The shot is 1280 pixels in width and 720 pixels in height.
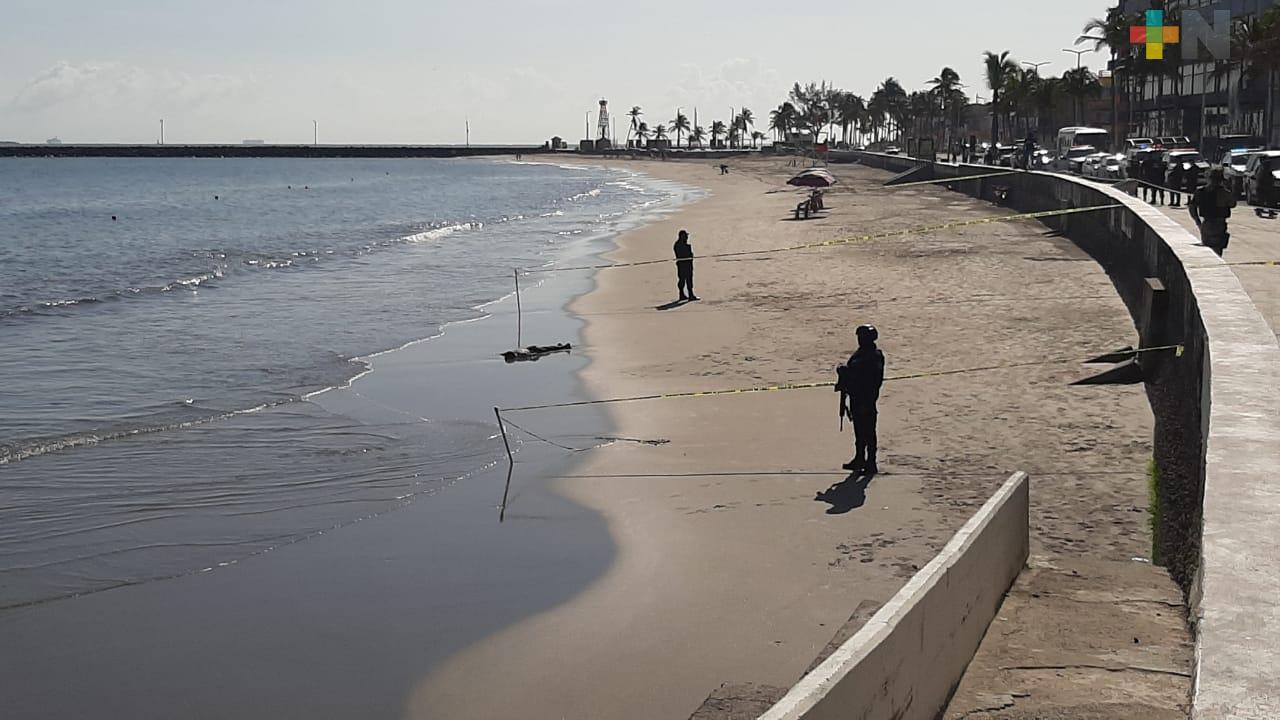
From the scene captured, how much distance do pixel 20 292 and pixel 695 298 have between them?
734 inches

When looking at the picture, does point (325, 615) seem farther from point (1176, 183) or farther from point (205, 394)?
point (1176, 183)

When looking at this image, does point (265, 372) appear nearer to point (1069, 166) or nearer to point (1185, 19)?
point (1069, 166)

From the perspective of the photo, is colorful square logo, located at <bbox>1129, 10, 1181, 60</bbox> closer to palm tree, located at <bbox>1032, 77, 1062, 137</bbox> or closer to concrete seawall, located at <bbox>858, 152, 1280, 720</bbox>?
palm tree, located at <bbox>1032, 77, 1062, 137</bbox>

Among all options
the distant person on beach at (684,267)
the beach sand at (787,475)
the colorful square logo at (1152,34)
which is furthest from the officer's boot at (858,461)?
the colorful square logo at (1152,34)

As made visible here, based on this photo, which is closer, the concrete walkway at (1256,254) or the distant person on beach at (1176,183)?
the concrete walkway at (1256,254)

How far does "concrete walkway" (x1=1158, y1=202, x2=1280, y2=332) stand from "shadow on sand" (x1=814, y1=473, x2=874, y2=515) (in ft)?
13.7

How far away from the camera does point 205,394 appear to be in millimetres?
17578

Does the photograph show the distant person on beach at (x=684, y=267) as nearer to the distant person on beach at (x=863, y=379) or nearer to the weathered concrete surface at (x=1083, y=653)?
the distant person on beach at (x=863, y=379)

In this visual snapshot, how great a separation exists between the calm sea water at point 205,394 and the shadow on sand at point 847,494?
374 cm

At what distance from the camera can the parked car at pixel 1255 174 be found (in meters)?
30.7

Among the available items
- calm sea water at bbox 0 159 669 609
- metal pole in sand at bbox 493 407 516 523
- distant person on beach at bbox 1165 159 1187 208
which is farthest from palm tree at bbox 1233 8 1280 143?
metal pole in sand at bbox 493 407 516 523

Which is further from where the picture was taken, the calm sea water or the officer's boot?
the officer's boot

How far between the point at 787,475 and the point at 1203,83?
2492 inches

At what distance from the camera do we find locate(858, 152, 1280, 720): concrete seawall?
187 inches
